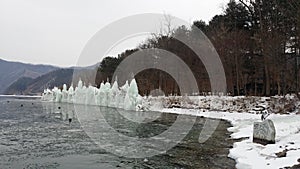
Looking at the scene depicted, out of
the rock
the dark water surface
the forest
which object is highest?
the forest

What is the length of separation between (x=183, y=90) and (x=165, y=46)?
8.65 meters

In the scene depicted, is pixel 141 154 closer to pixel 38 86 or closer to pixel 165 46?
pixel 165 46

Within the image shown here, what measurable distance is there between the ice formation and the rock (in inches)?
1188

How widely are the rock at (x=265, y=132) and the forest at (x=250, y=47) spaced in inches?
445

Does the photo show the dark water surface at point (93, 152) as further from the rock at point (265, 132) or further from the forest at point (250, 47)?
the forest at point (250, 47)

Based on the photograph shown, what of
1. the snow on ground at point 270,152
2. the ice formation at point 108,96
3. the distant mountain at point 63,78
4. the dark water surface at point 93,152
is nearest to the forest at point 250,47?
the ice formation at point 108,96

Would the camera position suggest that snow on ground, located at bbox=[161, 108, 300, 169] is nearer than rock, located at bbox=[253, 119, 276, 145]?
Yes

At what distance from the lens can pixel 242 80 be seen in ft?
134

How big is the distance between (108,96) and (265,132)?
147ft

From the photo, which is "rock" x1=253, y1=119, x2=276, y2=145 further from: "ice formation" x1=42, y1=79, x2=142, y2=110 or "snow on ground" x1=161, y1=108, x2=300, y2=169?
"ice formation" x1=42, y1=79, x2=142, y2=110

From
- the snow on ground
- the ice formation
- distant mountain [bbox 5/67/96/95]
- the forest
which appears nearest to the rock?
the snow on ground

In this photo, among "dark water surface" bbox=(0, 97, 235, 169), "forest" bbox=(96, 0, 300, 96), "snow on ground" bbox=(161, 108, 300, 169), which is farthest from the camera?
"forest" bbox=(96, 0, 300, 96)

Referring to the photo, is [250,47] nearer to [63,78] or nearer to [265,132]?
[265,132]

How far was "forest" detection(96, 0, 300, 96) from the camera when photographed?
1168 inches
